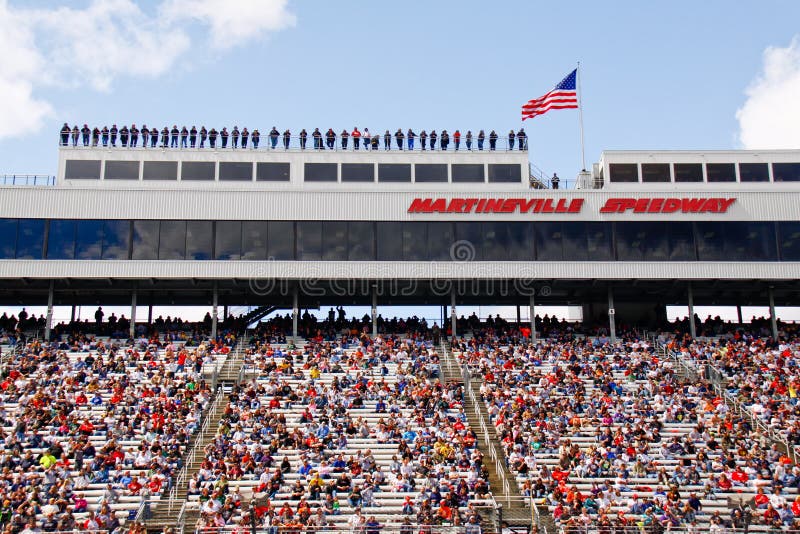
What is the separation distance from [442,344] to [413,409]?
8.18 m

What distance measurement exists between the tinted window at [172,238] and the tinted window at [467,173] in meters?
14.1

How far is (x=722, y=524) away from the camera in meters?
26.0

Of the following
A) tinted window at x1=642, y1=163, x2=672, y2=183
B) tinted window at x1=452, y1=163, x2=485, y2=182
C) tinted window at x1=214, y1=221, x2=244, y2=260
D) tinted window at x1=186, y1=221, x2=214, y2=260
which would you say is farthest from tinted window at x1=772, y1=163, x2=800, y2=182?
tinted window at x1=186, y1=221, x2=214, y2=260

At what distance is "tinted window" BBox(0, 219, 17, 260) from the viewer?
135ft

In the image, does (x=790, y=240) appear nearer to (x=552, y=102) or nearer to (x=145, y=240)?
(x=552, y=102)

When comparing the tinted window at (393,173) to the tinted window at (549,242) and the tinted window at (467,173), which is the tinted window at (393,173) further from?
the tinted window at (549,242)

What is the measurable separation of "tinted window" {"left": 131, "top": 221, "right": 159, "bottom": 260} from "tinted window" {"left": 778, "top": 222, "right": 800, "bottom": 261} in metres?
31.2

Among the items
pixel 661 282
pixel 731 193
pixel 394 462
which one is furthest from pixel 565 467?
pixel 731 193

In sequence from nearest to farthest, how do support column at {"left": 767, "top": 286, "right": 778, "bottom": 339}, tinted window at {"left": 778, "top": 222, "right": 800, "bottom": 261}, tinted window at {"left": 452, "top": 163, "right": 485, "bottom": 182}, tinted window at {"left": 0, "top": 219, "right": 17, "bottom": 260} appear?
tinted window at {"left": 0, "top": 219, "right": 17, "bottom": 260}, tinted window at {"left": 778, "top": 222, "right": 800, "bottom": 261}, support column at {"left": 767, "top": 286, "right": 778, "bottom": 339}, tinted window at {"left": 452, "top": 163, "right": 485, "bottom": 182}

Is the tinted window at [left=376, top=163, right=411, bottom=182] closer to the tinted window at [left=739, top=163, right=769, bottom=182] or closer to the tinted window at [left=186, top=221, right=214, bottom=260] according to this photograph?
the tinted window at [left=186, top=221, right=214, bottom=260]

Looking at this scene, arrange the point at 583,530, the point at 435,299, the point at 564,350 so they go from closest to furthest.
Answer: the point at 583,530
the point at 564,350
the point at 435,299

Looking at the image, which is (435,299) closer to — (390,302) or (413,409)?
(390,302)

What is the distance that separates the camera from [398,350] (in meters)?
39.7

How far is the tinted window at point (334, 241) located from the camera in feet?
137
